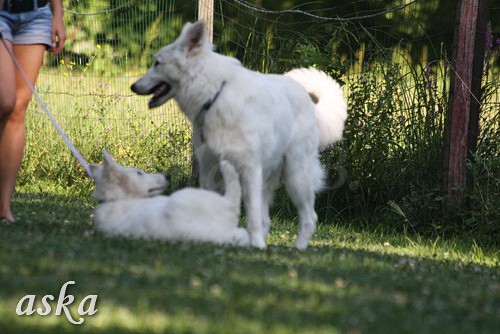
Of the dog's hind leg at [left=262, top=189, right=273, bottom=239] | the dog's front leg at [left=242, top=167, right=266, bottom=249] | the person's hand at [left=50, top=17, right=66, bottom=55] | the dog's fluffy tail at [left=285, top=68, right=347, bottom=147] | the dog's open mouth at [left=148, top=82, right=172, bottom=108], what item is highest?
the person's hand at [left=50, top=17, right=66, bottom=55]

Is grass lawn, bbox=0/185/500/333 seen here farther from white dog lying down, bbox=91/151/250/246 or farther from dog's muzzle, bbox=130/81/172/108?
dog's muzzle, bbox=130/81/172/108

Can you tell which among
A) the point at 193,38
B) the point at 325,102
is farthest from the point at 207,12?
the point at 193,38

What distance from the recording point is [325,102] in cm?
640

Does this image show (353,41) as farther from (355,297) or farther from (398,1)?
(355,297)

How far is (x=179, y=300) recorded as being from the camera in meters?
3.24

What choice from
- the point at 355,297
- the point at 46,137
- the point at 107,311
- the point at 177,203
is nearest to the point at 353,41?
the point at 46,137

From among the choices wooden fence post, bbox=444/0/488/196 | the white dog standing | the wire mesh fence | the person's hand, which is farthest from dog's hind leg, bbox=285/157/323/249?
the wire mesh fence

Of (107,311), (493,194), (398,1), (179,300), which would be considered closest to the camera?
(107,311)

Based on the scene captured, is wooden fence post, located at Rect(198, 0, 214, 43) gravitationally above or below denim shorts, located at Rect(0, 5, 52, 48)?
below

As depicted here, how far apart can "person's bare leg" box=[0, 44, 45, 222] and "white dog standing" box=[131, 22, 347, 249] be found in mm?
686

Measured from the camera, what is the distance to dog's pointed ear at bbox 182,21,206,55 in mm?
5418

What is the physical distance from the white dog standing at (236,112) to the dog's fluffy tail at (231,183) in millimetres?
62

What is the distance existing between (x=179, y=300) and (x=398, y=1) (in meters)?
8.74

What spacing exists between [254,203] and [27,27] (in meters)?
1.92
